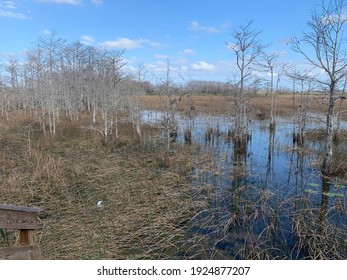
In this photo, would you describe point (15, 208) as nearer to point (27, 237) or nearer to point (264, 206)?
point (27, 237)

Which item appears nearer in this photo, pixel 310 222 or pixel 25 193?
pixel 310 222

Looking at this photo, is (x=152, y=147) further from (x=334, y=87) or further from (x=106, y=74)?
(x=334, y=87)

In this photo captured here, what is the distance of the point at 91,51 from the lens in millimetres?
29484

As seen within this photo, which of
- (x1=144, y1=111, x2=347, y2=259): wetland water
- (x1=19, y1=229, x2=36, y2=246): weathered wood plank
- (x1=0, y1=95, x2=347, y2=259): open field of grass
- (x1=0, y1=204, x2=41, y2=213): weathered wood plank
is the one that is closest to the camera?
(x1=0, y1=204, x2=41, y2=213): weathered wood plank

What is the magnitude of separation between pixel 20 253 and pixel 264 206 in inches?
207

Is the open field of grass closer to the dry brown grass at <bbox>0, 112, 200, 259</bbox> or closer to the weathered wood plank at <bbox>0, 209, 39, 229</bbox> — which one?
the dry brown grass at <bbox>0, 112, 200, 259</bbox>

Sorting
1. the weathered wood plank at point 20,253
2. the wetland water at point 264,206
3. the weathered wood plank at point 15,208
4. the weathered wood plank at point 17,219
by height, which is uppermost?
the weathered wood plank at point 15,208

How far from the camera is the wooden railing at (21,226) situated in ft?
7.80

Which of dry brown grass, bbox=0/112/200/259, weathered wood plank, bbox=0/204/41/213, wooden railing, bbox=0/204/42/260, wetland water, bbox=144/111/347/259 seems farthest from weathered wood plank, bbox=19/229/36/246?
wetland water, bbox=144/111/347/259

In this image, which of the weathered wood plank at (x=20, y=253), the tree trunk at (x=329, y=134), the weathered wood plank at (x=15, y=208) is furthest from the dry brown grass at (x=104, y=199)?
the tree trunk at (x=329, y=134)

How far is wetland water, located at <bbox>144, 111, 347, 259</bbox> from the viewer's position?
16.2ft

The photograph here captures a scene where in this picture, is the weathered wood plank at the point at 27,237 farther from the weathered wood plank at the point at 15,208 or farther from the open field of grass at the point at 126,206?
the open field of grass at the point at 126,206
